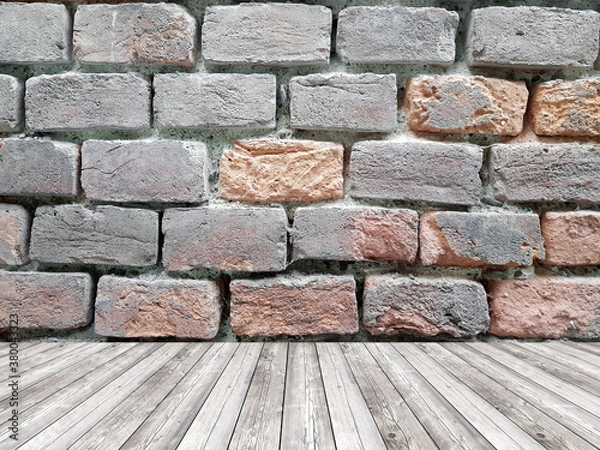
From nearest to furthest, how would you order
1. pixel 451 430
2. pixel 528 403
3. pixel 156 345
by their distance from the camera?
pixel 451 430 → pixel 528 403 → pixel 156 345

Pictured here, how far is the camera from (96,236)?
1057 mm

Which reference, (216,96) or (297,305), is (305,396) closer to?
(297,305)

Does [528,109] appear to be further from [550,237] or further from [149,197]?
[149,197]

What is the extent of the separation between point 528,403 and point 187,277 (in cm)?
80

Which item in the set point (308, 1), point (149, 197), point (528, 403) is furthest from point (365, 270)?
point (308, 1)

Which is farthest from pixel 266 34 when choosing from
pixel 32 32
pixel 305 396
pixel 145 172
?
pixel 305 396

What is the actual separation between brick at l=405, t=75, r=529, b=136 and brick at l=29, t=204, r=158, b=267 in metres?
0.74

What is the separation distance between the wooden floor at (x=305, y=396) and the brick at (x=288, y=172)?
380 mm

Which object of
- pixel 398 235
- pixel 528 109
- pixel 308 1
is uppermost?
pixel 308 1

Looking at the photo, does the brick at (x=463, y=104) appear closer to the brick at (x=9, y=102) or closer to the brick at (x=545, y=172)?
the brick at (x=545, y=172)

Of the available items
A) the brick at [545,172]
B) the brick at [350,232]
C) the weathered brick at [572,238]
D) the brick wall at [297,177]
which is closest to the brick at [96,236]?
the brick wall at [297,177]

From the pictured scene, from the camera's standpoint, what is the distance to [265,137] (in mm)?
1082

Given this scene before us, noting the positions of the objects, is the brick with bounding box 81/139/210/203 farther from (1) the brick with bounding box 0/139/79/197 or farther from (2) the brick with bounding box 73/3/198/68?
(2) the brick with bounding box 73/3/198/68

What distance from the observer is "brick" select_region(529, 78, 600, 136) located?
108cm
